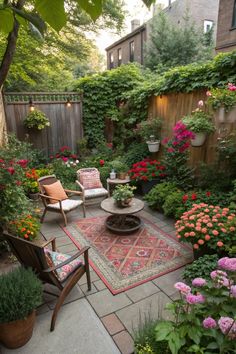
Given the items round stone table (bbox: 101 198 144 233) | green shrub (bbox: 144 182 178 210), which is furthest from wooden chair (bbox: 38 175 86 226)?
green shrub (bbox: 144 182 178 210)

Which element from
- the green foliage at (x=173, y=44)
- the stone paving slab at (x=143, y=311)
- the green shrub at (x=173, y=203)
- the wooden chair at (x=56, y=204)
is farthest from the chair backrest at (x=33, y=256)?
the green foliage at (x=173, y=44)

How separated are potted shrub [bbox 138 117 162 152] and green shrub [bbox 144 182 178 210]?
3.82 feet

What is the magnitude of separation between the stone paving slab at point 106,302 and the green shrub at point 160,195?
7.53 ft

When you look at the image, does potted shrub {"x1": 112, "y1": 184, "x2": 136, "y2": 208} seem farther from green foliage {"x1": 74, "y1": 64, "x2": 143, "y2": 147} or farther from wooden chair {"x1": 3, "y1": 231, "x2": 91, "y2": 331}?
green foliage {"x1": 74, "y1": 64, "x2": 143, "y2": 147}

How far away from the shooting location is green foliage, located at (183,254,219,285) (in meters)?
2.36

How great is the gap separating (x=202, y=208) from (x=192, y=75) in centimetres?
269

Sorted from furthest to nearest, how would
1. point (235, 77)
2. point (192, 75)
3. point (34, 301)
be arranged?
point (192, 75) < point (235, 77) < point (34, 301)

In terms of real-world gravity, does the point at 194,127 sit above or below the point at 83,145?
above

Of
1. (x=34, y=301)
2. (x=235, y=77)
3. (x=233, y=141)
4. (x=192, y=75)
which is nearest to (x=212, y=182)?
(x=233, y=141)

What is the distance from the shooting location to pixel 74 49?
29.0ft

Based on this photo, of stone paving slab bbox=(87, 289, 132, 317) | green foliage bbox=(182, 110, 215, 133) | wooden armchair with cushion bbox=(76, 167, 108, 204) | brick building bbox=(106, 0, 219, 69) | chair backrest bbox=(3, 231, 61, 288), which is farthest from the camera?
brick building bbox=(106, 0, 219, 69)

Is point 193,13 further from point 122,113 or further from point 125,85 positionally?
point 122,113

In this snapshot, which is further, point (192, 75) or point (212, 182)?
point (192, 75)

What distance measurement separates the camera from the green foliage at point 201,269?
7.73ft
